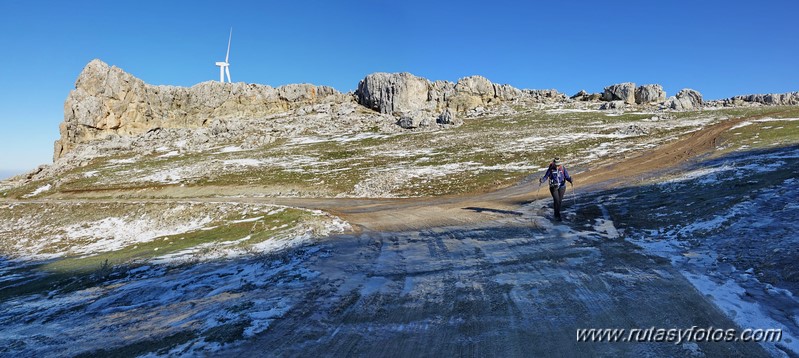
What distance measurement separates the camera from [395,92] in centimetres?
10312

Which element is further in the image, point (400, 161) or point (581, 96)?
point (581, 96)

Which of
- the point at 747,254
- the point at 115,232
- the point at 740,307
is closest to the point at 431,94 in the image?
the point at 115,232

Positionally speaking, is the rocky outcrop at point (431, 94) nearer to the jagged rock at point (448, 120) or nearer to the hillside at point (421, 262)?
the jagged rock at point (448, 120)

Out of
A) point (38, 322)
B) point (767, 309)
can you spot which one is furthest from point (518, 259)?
point (38, 322)

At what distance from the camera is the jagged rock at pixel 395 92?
10250cm

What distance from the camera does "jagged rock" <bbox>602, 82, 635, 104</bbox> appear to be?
9231 centimetres

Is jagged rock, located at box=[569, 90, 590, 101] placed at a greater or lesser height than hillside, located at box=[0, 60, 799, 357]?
greater

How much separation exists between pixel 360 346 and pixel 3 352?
6.32 m

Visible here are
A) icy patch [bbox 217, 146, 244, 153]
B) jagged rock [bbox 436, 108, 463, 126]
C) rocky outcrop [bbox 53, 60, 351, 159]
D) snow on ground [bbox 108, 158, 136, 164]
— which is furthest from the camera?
rocky outcrop [bbox 53, 60, 351, 159]

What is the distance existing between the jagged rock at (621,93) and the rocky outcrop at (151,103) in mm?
68719

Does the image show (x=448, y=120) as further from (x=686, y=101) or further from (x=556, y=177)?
(x=556, y=177)

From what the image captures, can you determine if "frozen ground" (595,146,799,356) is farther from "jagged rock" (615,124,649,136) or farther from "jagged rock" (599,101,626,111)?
"jagged rock" (599,101,626,111)

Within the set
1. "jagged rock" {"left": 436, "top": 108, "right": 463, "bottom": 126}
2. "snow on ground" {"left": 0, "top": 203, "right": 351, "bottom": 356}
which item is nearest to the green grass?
"snow on ground" {"left": 0, "top": 203, "right": 351, "bottom": 356}

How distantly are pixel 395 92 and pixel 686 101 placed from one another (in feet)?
210
